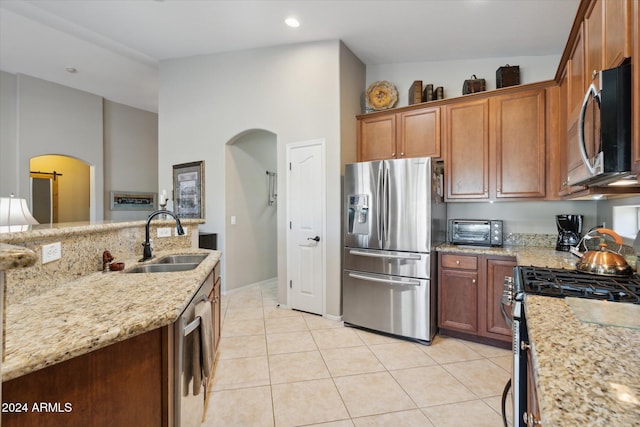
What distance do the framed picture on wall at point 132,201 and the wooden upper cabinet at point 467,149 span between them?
613 centimetres

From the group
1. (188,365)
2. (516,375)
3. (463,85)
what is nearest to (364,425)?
(516,375)

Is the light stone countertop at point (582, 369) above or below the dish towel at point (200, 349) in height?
above

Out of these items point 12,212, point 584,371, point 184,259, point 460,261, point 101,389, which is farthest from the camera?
point 460,261

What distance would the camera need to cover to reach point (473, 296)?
2789 mm

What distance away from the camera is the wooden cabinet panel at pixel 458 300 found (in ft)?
9.14

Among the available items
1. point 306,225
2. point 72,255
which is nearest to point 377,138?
point 306,225

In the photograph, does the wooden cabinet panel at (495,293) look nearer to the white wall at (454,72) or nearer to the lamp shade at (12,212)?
the white wall at (454,72)

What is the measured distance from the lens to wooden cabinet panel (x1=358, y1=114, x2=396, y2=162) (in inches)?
137

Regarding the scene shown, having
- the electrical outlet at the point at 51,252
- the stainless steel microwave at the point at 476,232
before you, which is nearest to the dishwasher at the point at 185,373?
the electrical outlet at the point at 51,252

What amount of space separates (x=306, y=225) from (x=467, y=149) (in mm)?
1903

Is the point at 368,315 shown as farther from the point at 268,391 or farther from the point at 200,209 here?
the point at 200,209

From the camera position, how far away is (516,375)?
4.15 feet

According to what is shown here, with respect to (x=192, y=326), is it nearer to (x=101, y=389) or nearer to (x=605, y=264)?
(x=101, y=389)

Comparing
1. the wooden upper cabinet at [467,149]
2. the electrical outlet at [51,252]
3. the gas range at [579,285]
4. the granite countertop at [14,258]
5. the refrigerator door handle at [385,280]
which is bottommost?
the refrigerator door handle at [385,280]
